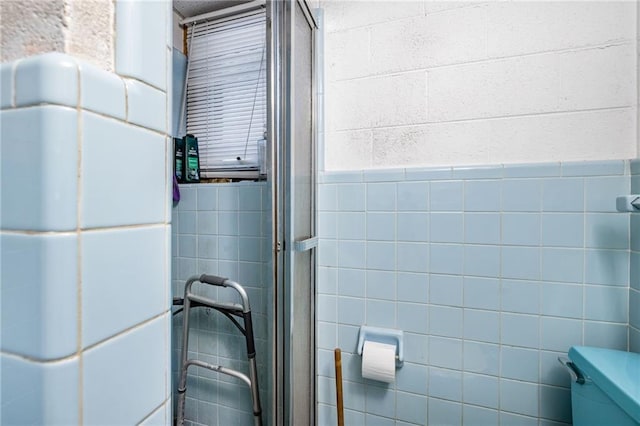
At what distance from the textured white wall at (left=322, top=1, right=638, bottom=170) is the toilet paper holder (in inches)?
25.2

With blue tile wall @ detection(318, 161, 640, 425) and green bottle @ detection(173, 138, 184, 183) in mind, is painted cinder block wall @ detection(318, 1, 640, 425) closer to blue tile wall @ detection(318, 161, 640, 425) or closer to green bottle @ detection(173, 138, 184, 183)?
blue tile wall @ detection(318, 161, 640, 425)

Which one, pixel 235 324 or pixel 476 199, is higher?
pixel 476 199

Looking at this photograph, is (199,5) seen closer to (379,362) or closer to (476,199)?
(476,199)

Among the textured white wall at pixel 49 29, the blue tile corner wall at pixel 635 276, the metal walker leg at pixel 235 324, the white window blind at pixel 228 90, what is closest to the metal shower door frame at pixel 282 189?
the metal walker leg at pixel 235 324

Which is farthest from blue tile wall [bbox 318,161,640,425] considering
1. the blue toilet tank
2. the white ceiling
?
the white ceiling

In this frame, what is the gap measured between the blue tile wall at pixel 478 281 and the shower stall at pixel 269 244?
166mm

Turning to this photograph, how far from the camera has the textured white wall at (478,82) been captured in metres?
0.94

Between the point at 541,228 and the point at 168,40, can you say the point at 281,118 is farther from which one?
the point at 541,228

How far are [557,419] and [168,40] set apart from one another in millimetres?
1454

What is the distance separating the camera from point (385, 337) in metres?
1.14

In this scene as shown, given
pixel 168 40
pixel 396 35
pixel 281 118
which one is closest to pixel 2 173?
pixel 168 40

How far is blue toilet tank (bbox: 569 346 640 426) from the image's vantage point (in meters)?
0.66

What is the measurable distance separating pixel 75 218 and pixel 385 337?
1106 mm

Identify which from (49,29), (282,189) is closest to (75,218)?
(49,29)
